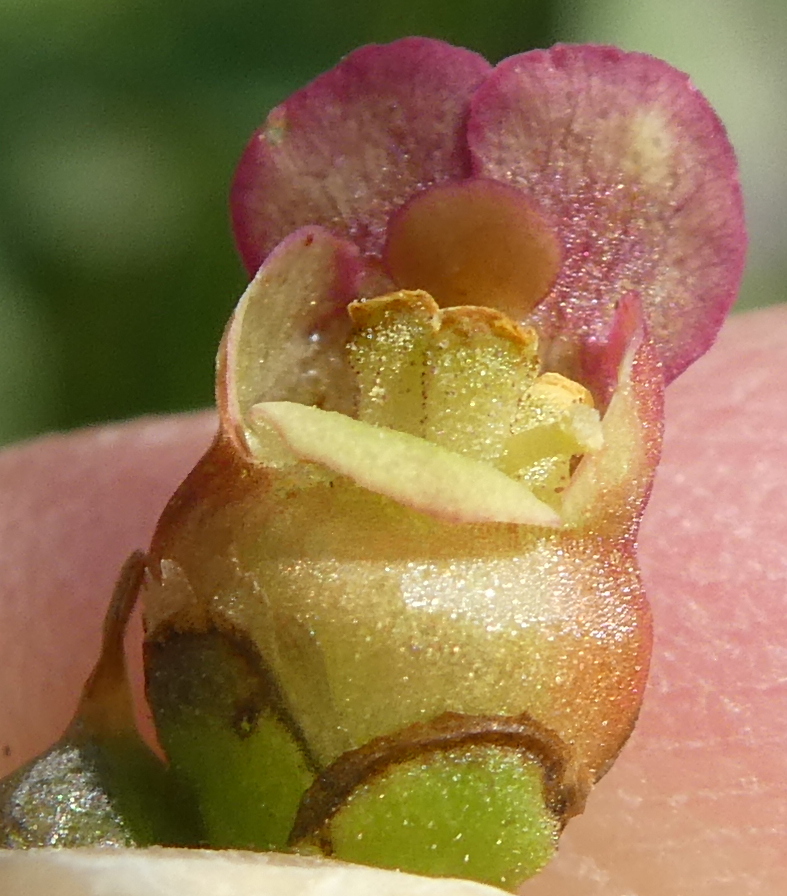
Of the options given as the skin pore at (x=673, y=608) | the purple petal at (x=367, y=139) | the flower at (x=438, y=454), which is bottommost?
the skin pore at (x=673, y=608)

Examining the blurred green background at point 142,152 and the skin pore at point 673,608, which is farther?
the blurred green background at point 142,152

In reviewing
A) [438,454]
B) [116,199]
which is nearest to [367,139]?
[438,454]

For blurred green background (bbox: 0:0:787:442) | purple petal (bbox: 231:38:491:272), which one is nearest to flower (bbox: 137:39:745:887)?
purple petal (bbox: 231:38:491:272)

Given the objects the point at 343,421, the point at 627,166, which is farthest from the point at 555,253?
the point at 343,421

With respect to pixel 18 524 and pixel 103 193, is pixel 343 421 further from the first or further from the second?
pixel 103 193

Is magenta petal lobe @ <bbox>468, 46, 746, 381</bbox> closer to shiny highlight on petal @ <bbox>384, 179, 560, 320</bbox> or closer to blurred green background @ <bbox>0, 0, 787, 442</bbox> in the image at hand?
shiny highlight on petal @ <bbox>384, 179, 560, 320</bbox>

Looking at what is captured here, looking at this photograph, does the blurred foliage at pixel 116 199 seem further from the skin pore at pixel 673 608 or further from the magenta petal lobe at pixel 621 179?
the magenta petal lobe at pixel 621 179

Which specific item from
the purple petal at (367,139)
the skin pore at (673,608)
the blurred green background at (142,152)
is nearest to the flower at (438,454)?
the purple petal at (367,139)
